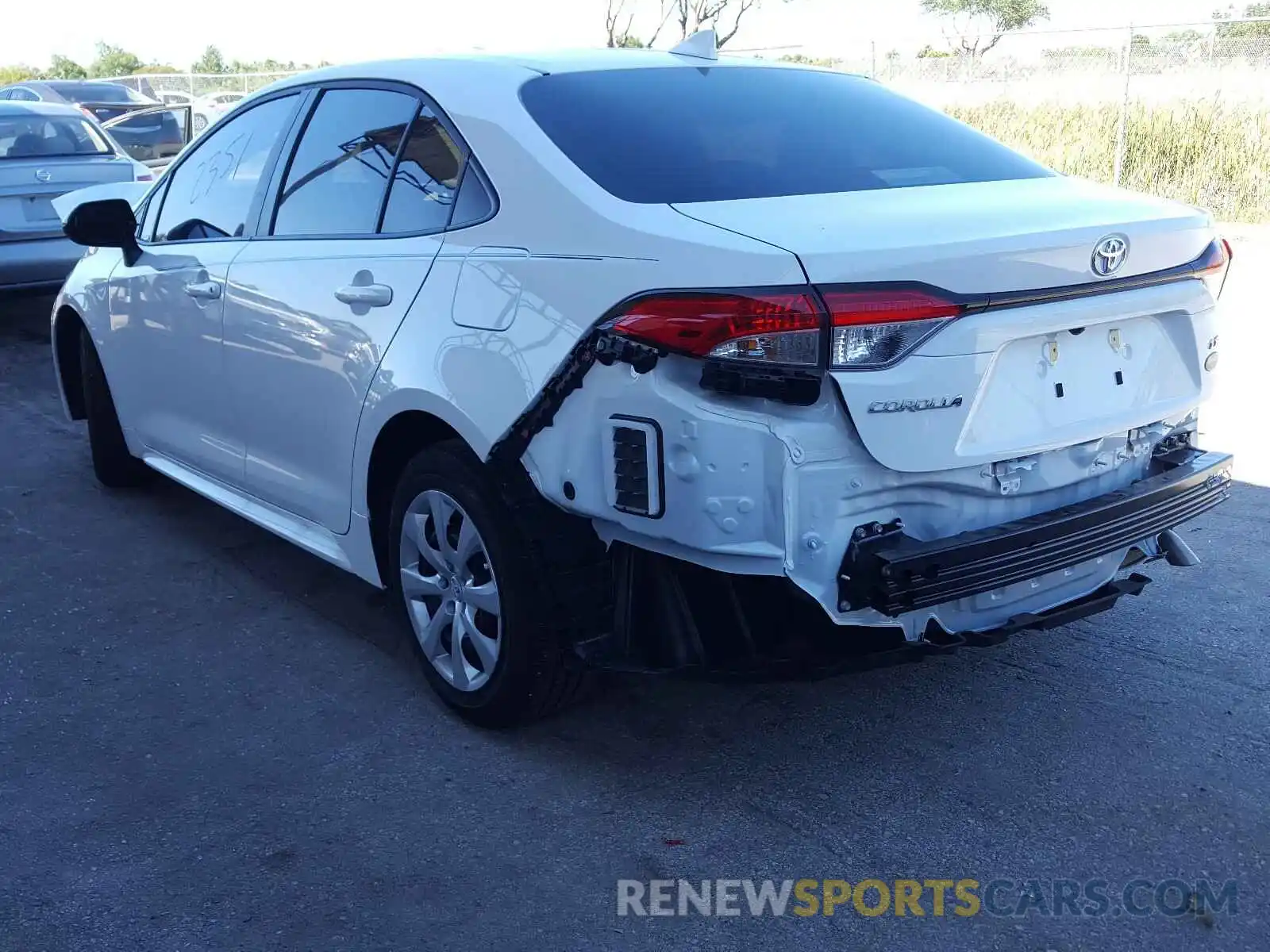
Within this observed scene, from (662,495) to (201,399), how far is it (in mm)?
2461

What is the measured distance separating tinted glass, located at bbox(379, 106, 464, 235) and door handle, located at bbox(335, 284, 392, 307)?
172 millimetres

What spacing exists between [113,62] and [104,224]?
241ft

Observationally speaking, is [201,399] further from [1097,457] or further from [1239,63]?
[1239,63]

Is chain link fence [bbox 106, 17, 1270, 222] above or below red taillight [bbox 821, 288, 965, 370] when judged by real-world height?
below

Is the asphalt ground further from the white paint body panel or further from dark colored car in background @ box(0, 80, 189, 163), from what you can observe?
dark colored car in background @ box(0, 80, 189, 163)

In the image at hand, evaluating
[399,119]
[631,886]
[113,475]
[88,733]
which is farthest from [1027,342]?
[113,475]

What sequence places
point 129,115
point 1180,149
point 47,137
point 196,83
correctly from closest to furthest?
point 47,137, point 1180,149, point 129,115, point 196,83

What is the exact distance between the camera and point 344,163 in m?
3.88

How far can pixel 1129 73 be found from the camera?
1520cm

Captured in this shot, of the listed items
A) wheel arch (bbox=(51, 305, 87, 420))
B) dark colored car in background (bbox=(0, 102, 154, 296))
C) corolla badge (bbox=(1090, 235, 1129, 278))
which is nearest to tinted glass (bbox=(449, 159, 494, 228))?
corolla badge (bbox=(1090, 235, 1129, 278))

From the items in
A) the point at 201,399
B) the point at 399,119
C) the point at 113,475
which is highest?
the point at 399,119

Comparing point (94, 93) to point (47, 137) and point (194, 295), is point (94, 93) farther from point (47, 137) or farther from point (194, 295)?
point (194, 295)

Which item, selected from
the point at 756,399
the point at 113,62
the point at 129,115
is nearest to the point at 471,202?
the point at 756,399

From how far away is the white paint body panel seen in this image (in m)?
2.67
